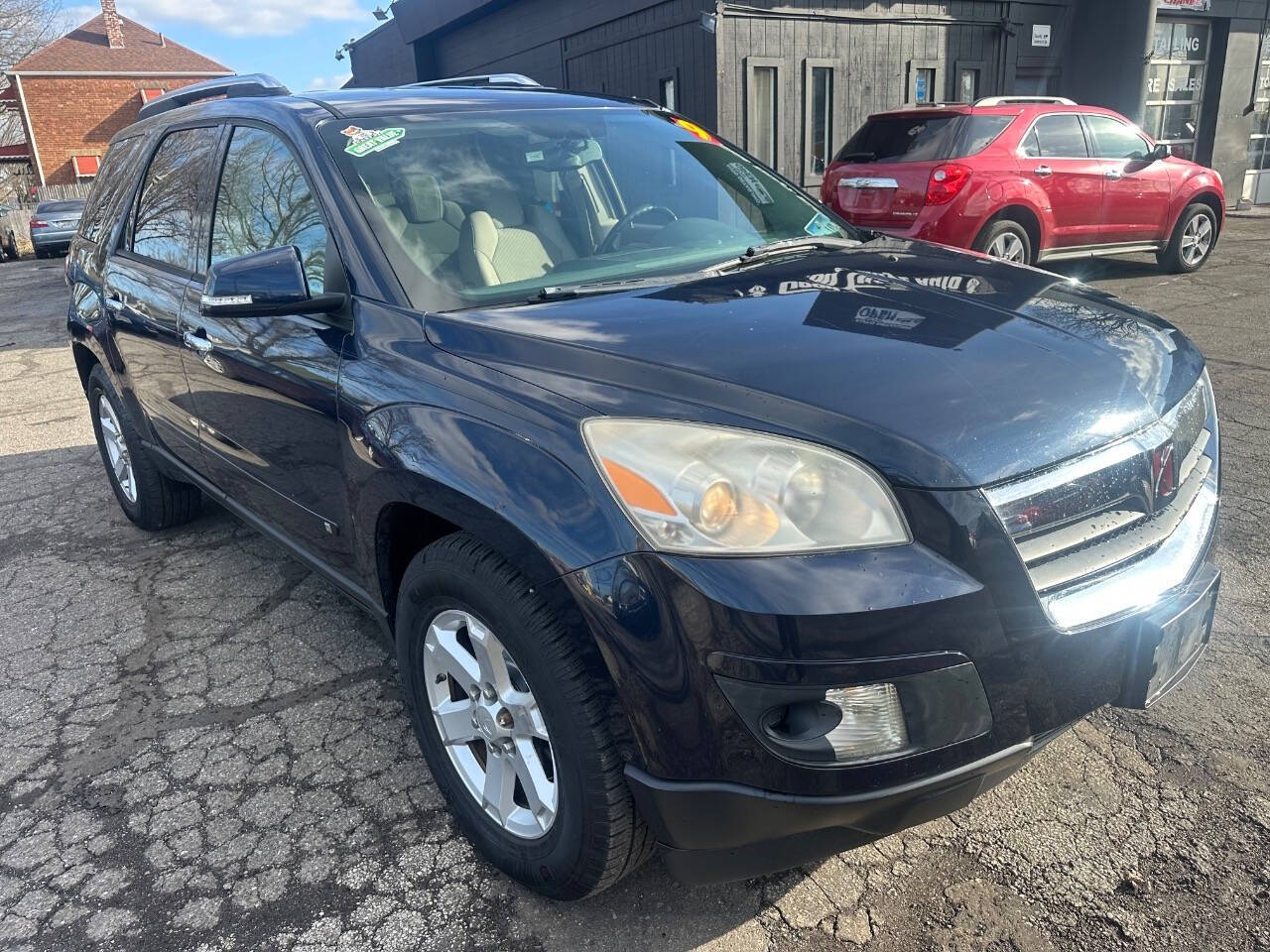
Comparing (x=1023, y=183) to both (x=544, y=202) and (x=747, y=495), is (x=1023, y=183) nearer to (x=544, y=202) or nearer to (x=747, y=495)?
(x=544, y=202)

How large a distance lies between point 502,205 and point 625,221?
38 centimetres

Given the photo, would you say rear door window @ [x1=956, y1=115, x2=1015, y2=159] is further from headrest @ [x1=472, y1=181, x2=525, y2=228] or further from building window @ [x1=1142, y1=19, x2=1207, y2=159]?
building window @ [x1=1142, y1=19, x2=1207, y2=159]

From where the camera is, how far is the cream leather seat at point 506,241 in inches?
98.5

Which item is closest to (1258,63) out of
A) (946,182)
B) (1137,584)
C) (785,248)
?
(946,182)

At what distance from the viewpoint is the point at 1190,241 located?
10.0 m

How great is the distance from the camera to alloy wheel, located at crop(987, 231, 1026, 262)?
866 centimetres

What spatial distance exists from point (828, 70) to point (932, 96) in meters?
1.96

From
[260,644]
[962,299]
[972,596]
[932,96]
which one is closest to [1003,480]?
[972,596]

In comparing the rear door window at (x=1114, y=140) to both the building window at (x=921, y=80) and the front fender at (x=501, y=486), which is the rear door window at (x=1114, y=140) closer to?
the building window at (x=921, y=80)

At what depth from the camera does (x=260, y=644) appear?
3.42 metres

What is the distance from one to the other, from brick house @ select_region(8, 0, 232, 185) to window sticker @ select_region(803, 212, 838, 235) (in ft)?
140

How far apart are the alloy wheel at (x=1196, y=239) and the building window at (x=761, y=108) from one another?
5.02 m

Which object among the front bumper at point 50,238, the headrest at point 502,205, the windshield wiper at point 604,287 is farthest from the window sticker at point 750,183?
the front bumper at point 50,238

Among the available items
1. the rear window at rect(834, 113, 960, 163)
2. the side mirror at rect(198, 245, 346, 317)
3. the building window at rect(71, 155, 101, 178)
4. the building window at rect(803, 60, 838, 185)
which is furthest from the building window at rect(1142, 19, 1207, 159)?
the building window at rect(71, 155, 101, 178)
